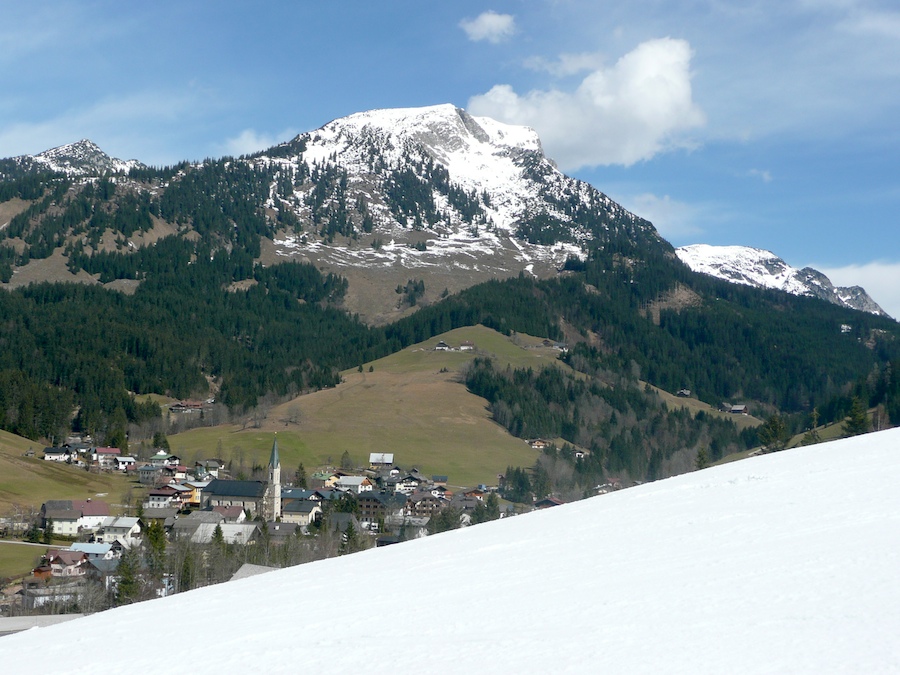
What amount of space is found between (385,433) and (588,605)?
14426 centimetres

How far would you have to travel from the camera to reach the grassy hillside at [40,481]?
93.4 metres

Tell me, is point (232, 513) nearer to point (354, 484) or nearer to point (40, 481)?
point (40, 481)

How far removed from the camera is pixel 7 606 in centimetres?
4878

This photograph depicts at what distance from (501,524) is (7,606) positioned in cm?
3850

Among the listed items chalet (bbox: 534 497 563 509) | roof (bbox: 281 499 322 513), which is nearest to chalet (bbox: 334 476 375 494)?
roof (bbox: 281 499 322 513)

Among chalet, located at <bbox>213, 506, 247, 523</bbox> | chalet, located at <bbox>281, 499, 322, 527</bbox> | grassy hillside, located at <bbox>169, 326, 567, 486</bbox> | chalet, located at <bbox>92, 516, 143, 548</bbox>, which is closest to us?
chalet, located at <bbox>92, 516, 143, 548</bbox>

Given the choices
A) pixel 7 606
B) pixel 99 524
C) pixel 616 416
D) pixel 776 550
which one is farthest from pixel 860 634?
pixel 616 416

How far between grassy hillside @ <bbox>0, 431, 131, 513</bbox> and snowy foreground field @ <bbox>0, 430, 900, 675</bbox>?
81189 millimetres

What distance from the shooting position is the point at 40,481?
100938mm

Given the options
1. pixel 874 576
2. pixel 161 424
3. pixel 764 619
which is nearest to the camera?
pixel 764 619

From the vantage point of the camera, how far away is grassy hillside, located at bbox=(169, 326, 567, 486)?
459ft

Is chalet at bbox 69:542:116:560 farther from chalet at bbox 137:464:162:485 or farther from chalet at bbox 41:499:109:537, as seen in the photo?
chalet at bbox 137:464:162:485

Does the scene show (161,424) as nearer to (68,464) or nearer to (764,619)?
(68,464)

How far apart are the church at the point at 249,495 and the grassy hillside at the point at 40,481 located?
1154 cm
